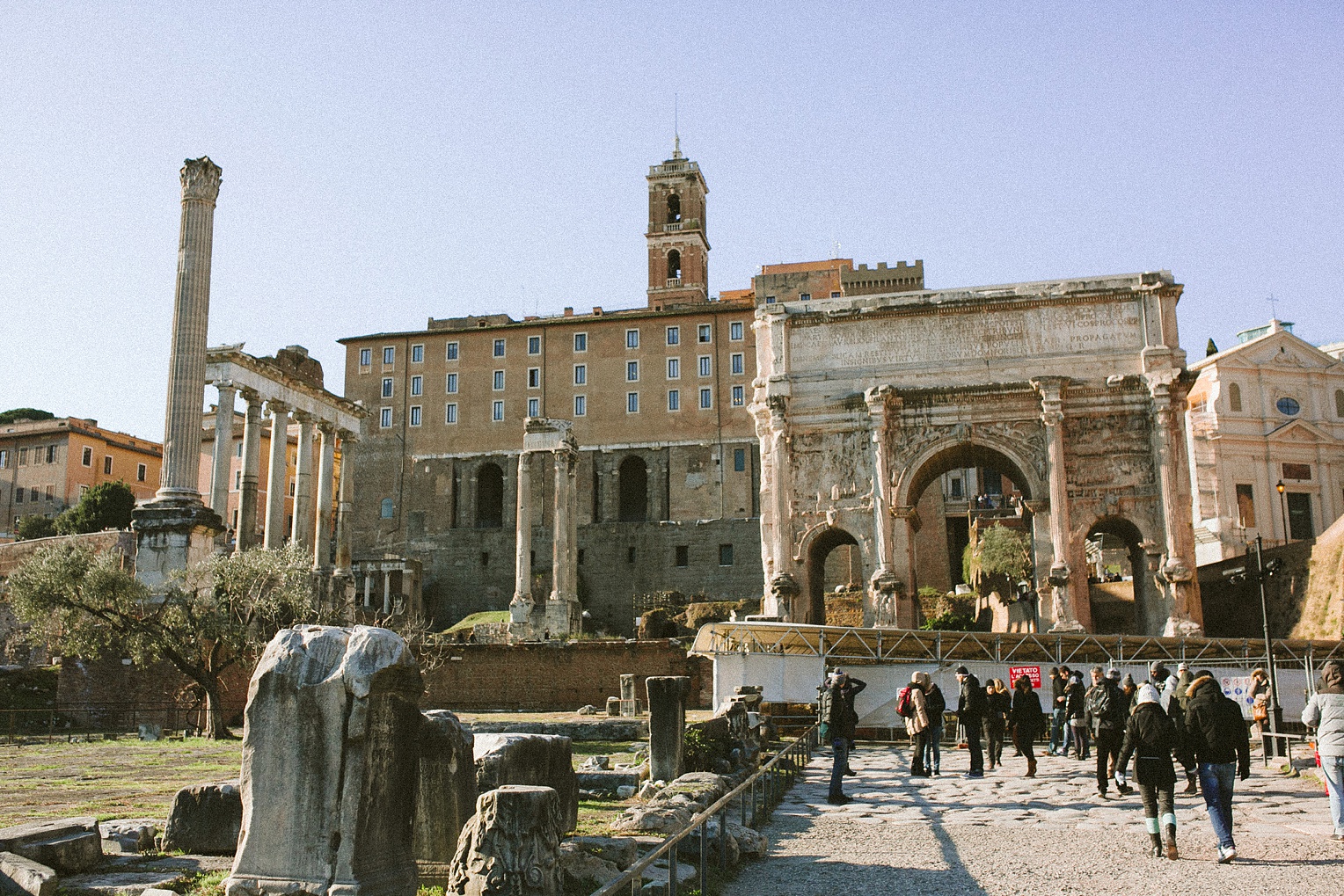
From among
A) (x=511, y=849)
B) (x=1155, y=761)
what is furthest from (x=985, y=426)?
(x=511, y=849)

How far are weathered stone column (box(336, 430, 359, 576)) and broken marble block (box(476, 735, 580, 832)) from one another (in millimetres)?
32193

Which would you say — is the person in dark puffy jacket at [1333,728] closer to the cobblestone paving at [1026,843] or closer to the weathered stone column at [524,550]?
the cobblestone paving at [1026,843]

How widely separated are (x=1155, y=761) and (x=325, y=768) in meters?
6.03

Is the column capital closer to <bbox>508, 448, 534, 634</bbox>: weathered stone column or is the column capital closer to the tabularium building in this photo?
<bbox>508, 448, 534, 634</bbox>: weathered stone column

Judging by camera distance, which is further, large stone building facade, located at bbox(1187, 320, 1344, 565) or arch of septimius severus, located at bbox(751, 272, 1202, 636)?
large stone building facade, located at bbox(1187, 320, 1344, 565)

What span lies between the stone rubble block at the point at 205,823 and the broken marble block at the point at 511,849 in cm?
267

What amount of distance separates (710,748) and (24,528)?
53290 mm

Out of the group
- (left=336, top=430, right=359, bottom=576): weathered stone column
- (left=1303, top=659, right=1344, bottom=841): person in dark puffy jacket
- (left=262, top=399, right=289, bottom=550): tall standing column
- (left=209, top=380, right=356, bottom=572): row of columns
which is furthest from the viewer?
(left=336, top=430, right=359, bottom=576): weathered stone column

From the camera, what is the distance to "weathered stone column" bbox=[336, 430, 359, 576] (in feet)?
131

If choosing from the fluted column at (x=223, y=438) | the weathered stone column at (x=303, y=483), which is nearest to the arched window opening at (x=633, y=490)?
the weathered stone column at (x=303, y=483)

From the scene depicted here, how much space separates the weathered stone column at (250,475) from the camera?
3475 centimetres

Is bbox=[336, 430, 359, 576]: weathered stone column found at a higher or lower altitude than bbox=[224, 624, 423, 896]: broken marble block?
higher

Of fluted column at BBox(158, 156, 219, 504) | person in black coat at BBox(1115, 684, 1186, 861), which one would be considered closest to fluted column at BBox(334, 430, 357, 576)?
fluted column at BBox(158, 156, 219, 504)

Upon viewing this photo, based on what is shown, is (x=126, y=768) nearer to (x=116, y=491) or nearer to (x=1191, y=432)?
(x=1191, y=432)
